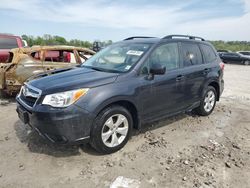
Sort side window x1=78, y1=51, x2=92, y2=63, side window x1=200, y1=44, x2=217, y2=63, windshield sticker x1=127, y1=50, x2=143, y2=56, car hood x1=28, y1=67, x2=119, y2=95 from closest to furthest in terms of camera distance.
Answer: car hood x1=28, y1=67, x2=119, y2=95 < windshield sticker x1=127, y1=50, x2=143, y2=56 < side window x1=200, y1=44, x2=217, y2=63 < side window x1=78, y1=51, x2=92, y2=63

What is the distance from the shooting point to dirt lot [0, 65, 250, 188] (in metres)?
3.16

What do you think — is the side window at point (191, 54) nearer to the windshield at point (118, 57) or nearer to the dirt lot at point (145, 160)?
the windshield at point (118, 57)

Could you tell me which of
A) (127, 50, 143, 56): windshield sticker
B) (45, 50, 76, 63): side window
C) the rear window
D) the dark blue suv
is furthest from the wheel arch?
the rear window

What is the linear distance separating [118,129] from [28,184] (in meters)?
1.43

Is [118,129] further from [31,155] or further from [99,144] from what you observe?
[31,155]

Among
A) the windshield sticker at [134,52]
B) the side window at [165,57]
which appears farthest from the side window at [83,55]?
→ the side window at [165,57]

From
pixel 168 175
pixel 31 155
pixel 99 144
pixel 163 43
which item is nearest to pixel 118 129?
pixel 99 144

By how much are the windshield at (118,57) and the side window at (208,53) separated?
5.69 ft

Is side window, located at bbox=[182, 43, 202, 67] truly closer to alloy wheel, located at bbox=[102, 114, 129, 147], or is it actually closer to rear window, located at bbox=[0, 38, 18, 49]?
alloy wheel, located at bbox=[102, 114, 129, 147]

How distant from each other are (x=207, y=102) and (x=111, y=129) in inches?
110

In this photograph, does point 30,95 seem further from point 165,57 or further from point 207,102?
→ point 207,102

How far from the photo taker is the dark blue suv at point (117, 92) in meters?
3.37

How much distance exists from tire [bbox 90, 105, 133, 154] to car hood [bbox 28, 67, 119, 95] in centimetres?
42

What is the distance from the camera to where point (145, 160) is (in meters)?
3.67
